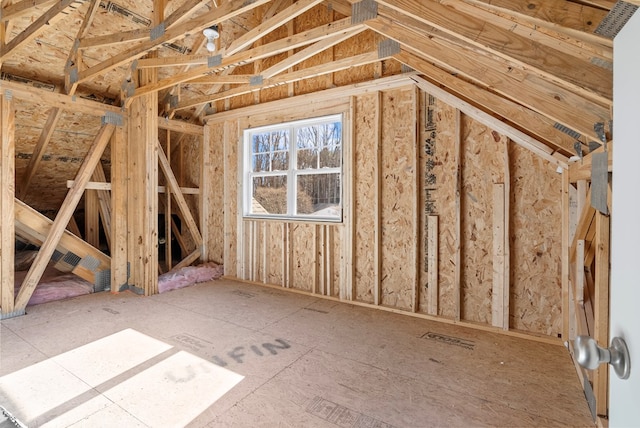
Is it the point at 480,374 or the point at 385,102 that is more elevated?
the point at 385,102

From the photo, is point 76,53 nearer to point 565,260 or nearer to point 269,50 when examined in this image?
point 269,50

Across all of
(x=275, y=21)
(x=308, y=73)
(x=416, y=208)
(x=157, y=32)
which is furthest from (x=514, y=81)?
(x=157, y=32)

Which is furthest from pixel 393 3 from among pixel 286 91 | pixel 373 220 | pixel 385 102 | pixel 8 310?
pixel 8 310

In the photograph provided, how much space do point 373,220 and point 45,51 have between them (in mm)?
4565

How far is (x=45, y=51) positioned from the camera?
12.6 feet

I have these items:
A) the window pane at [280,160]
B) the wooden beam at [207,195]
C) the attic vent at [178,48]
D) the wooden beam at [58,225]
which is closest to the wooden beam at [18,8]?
the wooden beam at [58,225]

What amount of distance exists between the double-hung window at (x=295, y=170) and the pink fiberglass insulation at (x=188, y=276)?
47.9 inches

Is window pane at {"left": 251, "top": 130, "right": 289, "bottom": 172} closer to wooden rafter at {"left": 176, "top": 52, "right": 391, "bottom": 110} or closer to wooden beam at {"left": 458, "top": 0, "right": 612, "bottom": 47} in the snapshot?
wooden rafter at {"left": 176, "top": 52, "right": 391, "bottom": 110}

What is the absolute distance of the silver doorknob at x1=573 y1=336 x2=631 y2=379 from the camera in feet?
2.09

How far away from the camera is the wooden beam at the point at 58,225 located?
3.75 meters

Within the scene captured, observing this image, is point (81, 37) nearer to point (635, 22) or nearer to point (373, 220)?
point (373, 220)

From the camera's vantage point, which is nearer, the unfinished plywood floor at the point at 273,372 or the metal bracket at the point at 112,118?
the unfinished plywood floor at the point at 273,372

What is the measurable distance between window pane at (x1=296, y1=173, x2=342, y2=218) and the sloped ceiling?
1.40 m

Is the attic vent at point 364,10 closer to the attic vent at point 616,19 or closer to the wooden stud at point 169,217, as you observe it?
the attic vent at point 616,19
